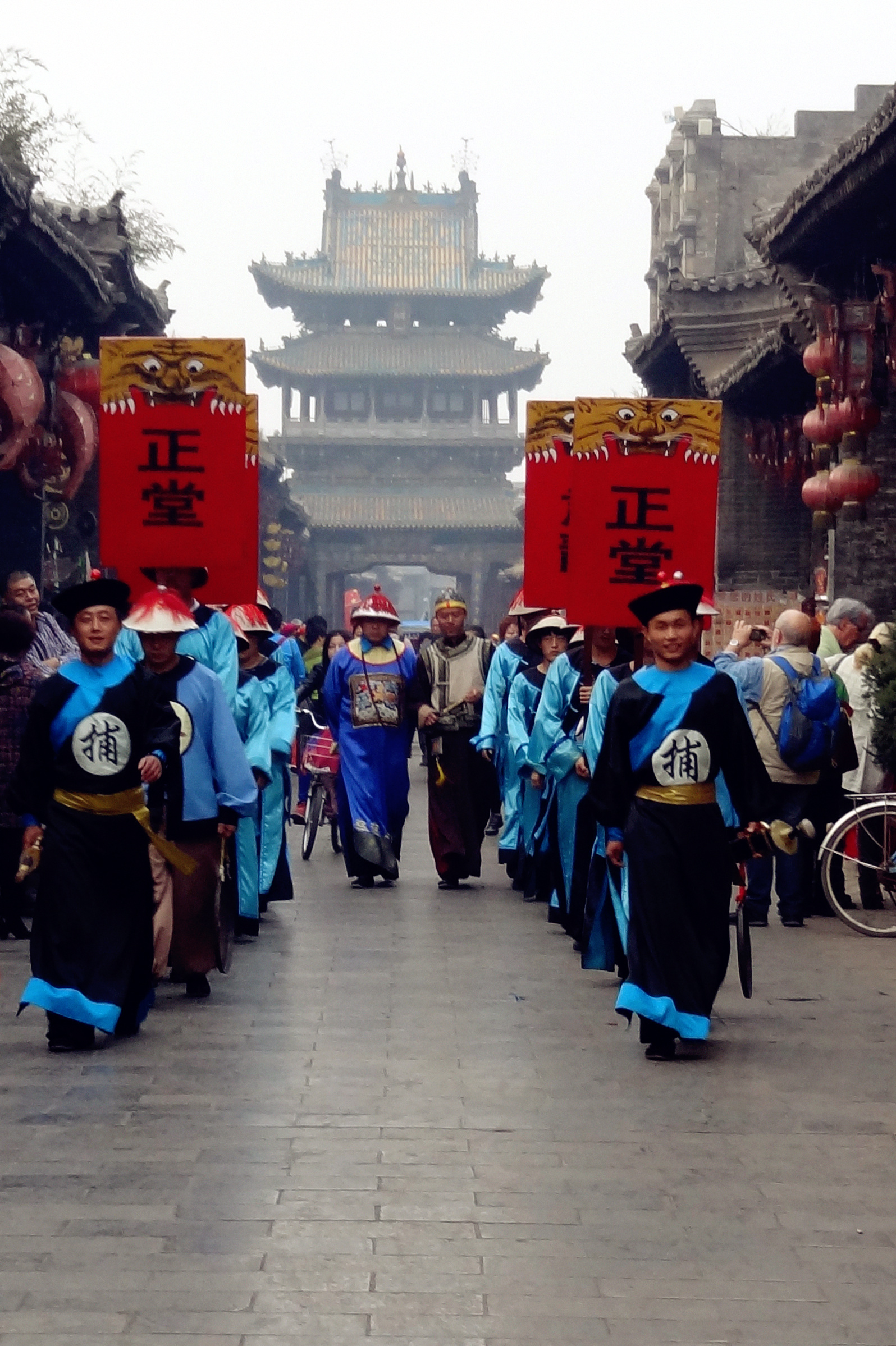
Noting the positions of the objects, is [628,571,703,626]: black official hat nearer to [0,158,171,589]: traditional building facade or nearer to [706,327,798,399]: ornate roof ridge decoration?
[0,158,171,589]: traditional building facade

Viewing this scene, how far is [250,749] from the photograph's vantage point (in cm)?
972

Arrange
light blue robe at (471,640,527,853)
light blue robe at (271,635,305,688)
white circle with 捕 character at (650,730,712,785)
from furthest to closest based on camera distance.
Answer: light blue robe at (471,640,527,853) → light blue robe at (271,635,305,688) → white circle with 捕 character at (650,730,712,785)

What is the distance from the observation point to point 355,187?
189 ft

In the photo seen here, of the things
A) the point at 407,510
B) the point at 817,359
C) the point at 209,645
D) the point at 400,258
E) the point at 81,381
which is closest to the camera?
the point at 209,645

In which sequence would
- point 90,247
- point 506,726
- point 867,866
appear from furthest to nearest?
point 90,247, point 506,726, point 867,866

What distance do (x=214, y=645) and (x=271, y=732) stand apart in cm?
116

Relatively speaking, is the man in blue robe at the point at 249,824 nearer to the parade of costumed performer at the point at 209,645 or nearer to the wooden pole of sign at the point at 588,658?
the parade of costumed performer at the point at 209,645

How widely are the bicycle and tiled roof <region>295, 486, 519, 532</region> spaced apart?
1419 inches

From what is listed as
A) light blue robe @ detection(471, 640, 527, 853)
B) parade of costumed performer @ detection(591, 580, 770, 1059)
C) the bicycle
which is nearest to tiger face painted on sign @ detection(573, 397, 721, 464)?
light blue robe @ detection(471, 640, 527, 853)

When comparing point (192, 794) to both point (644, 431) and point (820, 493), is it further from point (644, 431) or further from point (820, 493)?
point (820, 493)

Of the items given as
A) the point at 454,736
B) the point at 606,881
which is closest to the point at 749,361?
the point at 454,736

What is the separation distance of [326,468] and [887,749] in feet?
145

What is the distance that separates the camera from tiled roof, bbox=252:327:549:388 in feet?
180

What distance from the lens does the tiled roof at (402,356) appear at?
54781 mm
